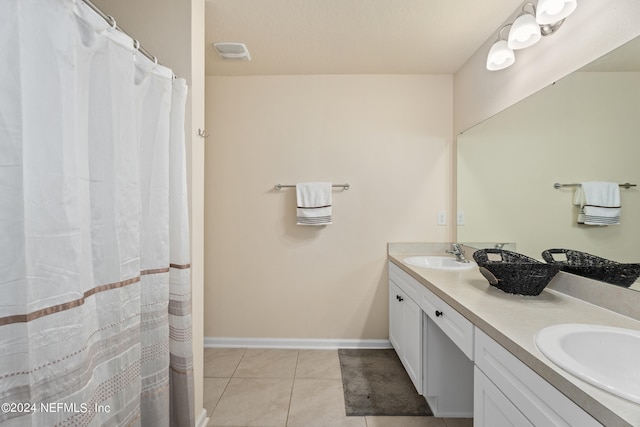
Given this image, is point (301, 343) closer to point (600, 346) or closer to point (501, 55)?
point (600, 346)

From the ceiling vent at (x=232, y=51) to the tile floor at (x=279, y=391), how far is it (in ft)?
7.61

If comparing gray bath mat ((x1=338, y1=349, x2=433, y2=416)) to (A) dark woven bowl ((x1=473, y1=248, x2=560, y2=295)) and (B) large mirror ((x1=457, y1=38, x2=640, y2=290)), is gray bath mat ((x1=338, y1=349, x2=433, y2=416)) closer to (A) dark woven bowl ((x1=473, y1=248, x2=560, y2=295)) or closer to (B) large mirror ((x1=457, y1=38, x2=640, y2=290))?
(A) dark woven bowl ((x1=473, y1=248, x2=560, y2=295))

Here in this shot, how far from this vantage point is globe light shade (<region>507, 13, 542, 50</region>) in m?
1.34

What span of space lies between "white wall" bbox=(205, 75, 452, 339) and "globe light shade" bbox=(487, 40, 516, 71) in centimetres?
77

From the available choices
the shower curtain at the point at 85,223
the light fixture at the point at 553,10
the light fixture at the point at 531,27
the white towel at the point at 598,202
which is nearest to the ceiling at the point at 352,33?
the light fixture at the point at 531,27

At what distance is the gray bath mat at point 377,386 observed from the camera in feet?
5.49

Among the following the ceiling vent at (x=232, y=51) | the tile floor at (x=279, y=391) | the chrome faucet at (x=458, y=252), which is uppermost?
the ceiling vent at (x=232, y=51)

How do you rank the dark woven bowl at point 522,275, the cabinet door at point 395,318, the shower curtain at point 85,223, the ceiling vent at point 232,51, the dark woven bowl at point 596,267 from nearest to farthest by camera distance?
the shower curtain at point 85,223
the dark woven bowl at point 596,267
the dark woven bowl at point 522,275
the ceiling vent at point 232,51
the cabinet door at point 395,318

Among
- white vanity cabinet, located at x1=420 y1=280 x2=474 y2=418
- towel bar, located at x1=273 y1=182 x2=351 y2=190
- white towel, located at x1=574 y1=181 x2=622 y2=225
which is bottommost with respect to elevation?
white vanity cabinet, located at x1=420 y1=280 x2=474 y2=418

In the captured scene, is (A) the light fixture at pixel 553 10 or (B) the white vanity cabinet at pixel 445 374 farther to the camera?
(B) the white vanity cabinet at pixel 445 374

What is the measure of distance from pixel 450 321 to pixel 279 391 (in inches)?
48.7

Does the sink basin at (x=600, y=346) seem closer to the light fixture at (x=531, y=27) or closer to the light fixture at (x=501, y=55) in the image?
the light fixture at (x=531, y=27)

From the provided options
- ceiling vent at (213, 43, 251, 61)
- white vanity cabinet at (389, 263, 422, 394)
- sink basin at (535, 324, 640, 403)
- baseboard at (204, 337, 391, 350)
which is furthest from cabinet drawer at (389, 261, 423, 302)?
ceiling vent at (213, 43, 251, 61)

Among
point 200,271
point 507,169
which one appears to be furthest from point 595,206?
point 200,271
